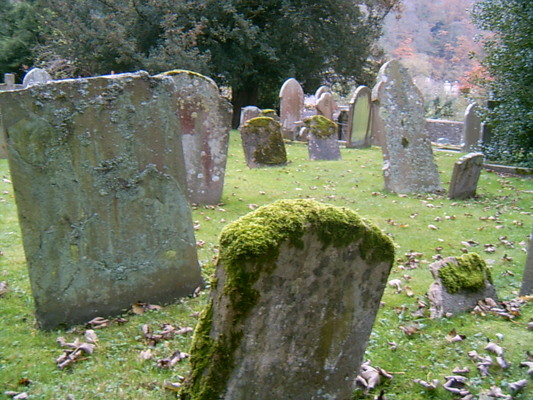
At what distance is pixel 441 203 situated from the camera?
399 inches

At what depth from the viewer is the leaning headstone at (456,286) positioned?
4.85m

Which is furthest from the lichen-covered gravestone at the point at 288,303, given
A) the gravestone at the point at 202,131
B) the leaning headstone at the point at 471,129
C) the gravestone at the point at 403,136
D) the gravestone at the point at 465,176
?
the leaning headstone at the point at 471,129

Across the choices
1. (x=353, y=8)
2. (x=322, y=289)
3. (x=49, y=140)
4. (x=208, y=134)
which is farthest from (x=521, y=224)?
(x=353, y=8)

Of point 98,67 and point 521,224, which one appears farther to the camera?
point 98,67

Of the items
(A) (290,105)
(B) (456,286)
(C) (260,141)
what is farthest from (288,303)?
(A) (290,105)

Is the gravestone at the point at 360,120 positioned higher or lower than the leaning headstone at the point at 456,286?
higher

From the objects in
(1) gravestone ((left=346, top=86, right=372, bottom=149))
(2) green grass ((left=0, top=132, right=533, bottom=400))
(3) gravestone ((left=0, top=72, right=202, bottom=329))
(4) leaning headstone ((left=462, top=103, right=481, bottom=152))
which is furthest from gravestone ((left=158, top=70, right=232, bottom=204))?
(4) leaning headstone ((left=462, top=103, right=481, bottom=152))

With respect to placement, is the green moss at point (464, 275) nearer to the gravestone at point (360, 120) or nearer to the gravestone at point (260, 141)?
the gravestone at point (260, 141)

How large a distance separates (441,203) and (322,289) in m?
7.59

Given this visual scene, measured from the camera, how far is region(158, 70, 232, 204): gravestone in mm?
9117

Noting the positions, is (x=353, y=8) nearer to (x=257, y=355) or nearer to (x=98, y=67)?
(x=98, y=67)

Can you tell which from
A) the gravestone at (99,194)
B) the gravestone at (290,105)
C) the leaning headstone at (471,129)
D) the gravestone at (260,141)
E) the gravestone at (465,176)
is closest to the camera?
the gravestone at (99,194)

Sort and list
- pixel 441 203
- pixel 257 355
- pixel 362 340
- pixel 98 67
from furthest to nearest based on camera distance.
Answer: pixel 98 67 → pixel 441 203 → pixel 362 340 → pixel 257 355

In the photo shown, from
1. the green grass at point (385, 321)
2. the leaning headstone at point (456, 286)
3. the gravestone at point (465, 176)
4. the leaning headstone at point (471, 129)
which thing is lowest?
the green grass at point (385, 321)
